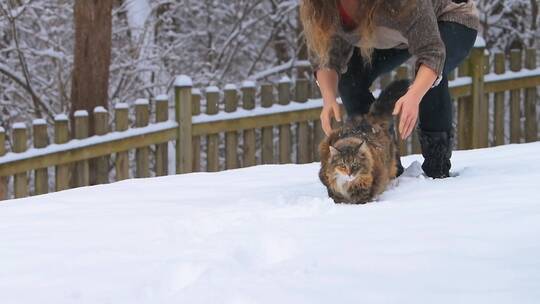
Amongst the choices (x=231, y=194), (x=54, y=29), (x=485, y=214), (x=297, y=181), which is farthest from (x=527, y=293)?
(x=54, y=29)

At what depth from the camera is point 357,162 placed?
129 inches

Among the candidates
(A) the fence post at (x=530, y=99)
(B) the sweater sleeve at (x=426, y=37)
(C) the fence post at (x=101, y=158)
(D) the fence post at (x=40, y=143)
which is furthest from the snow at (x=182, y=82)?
(A) the fence post at (x=530, y=99)

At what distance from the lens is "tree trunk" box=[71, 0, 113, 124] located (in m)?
6.92

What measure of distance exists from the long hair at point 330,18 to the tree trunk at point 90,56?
3693 millimetres

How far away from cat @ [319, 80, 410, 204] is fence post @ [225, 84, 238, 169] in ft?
8.05

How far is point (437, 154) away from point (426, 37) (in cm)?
71

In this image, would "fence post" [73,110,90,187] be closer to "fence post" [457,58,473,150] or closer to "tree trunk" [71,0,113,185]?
"tree trunk" [71,0,113,185]

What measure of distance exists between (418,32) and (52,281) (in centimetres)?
174

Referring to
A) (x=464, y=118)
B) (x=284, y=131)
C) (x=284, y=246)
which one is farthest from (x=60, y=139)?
(x=464, y=118)

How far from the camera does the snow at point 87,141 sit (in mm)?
5223

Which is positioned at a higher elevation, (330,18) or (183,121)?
(330,18)

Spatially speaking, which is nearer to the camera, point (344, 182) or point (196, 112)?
point (344, 182)

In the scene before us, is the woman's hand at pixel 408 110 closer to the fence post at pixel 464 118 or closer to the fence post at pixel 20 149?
the fence post at pixel 20 149

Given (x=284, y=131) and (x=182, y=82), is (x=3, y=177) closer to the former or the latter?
(x=182, y=82)
